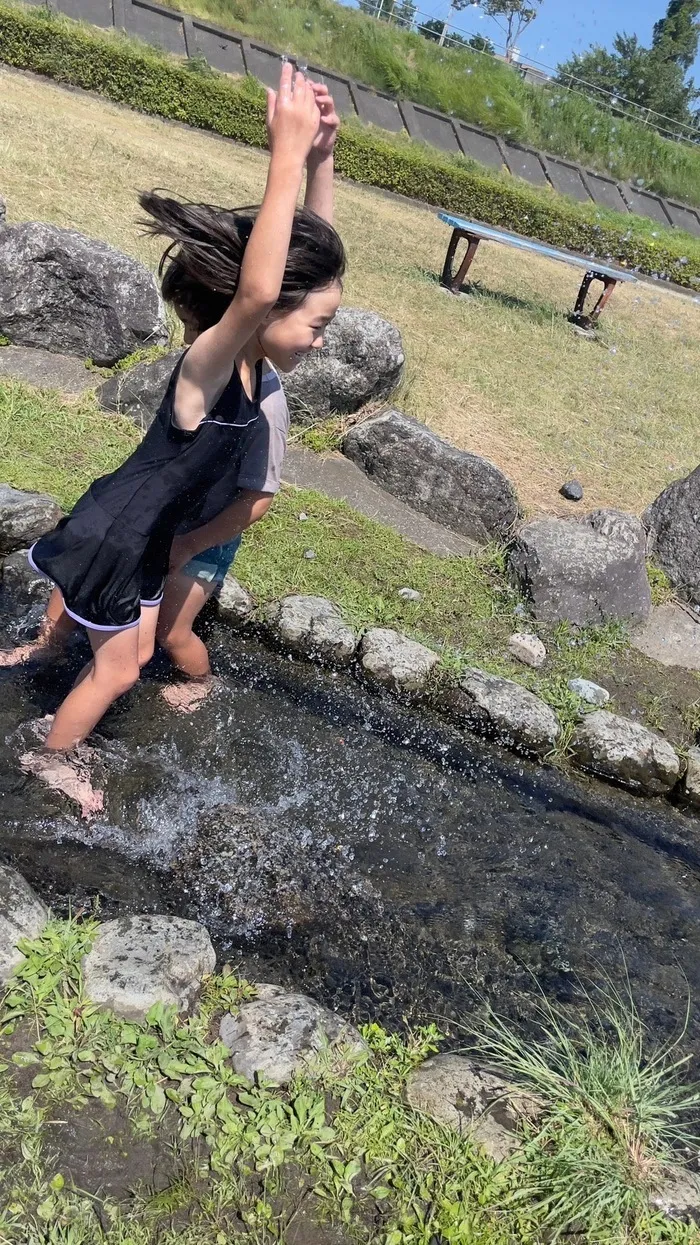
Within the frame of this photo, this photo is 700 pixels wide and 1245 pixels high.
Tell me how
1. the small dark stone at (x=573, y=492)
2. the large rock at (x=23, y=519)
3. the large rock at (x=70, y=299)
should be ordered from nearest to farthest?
the large rock at (x=23, y=519), the large rock at (x=70, y=299), the small dark stone at (x=573, y=492)

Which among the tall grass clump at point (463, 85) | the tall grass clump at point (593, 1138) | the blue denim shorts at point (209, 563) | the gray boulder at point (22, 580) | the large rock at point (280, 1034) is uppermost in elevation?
the tall grass clump at point (463, 85)

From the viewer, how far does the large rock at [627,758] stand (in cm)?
404

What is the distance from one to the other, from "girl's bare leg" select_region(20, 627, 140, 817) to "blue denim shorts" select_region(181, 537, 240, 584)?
526mm

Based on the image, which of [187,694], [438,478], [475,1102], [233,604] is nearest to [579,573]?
[438,478]

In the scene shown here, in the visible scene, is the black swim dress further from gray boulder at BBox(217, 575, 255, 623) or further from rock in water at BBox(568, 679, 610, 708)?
rock in water at BBox(568, 679, 610, 708)

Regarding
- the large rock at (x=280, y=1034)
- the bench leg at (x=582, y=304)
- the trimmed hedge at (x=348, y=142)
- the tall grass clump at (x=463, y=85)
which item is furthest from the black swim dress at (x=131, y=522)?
the tall grass clump at (x=463, y=85)

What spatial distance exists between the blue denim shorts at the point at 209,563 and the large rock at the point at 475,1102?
1755 millimetres

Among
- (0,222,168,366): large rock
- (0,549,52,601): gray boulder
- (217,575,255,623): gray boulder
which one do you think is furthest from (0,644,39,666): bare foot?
(0,222,168,366): large rock

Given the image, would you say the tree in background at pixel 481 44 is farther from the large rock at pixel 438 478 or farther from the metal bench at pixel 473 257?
the large rock at pixel 438 478

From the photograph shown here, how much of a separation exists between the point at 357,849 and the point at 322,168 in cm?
216

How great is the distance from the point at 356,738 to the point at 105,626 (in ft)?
4.56

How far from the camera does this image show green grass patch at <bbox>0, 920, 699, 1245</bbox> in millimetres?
1726

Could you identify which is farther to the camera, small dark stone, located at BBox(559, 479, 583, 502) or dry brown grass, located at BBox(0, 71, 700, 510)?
dry brown grass, located at BBox(0, 71, 700, 510)

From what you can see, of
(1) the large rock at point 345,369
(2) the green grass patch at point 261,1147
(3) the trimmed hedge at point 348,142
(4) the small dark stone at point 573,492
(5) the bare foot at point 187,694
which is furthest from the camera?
(3) the trimmed hedge at point 348,142
